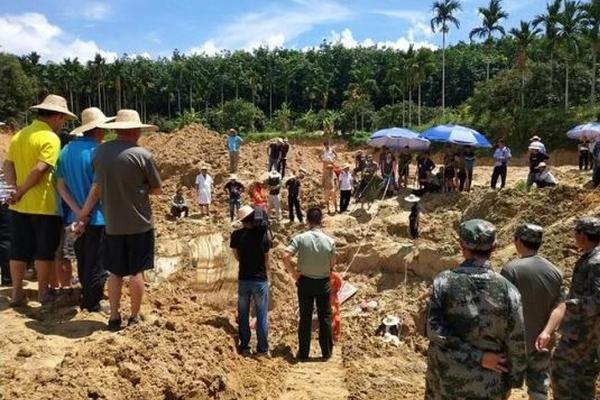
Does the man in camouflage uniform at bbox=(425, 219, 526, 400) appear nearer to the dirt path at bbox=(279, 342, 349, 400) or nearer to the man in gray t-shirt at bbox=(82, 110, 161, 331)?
the dirt path at bbox=(279, 342, 349, 400)

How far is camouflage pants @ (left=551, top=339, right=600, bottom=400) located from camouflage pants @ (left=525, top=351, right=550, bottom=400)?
0.22 meters

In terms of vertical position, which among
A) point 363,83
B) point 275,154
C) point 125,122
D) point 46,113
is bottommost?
point 275,154

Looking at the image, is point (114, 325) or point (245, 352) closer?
point (114, 325)

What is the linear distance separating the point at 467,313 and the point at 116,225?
9.02ft

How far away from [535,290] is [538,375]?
61 cm

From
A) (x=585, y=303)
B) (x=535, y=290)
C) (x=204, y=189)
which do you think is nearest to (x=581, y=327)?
(x=585, y=303)

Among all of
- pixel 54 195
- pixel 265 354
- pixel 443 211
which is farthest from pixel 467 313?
pixel 443 211

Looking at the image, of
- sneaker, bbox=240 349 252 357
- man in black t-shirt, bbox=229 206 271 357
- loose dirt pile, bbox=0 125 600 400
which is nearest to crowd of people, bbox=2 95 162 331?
loose dirt pile, bbox=0 125 600 400

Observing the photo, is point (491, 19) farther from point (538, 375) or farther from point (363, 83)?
point (538, 375)

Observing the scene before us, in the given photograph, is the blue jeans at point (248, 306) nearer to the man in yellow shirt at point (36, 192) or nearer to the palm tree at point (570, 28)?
the man in yellow shirt at point (36, 192)

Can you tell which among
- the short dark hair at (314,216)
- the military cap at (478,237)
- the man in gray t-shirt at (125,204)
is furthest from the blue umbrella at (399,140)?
the military cap at (478,237)

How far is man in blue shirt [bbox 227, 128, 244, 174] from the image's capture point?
62.8 ft

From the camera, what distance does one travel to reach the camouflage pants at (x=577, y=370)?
4.33 meters

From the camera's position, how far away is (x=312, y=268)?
6.11 metres
